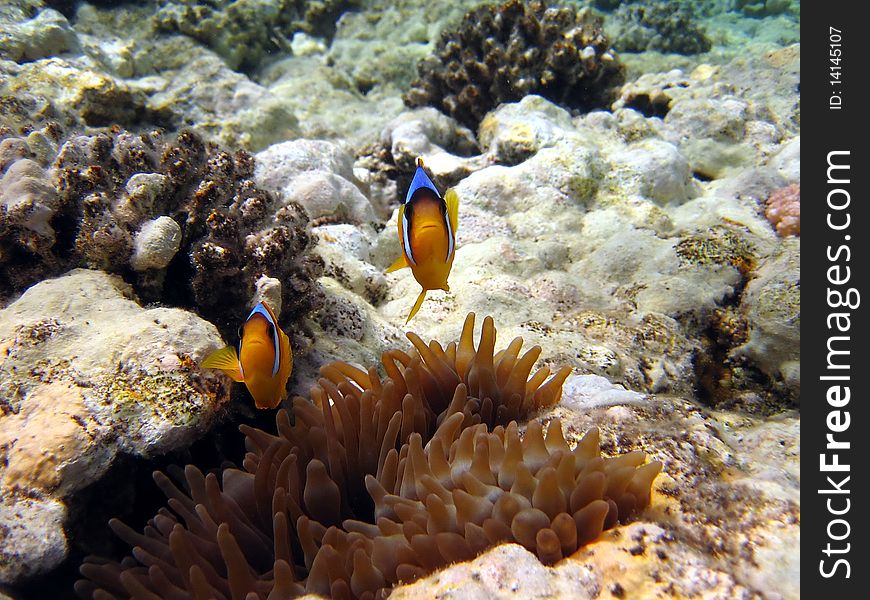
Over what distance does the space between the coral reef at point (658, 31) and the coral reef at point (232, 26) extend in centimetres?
575

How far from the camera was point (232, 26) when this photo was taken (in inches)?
288

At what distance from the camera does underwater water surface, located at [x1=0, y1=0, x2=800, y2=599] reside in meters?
1.49

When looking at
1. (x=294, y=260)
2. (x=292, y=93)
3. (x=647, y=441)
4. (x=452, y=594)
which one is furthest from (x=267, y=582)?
(x=292, y=93)

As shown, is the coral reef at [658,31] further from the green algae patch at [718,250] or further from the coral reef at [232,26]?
the green algae patch at [718,250]

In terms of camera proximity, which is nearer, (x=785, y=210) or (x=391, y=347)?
(x=391, y=347)

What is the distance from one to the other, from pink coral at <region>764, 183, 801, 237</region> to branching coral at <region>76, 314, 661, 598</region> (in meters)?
3.14

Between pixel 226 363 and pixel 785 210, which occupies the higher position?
pixel 785 210

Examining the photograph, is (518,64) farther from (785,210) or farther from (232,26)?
(232,26)

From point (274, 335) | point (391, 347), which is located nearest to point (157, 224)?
point (274, 335)

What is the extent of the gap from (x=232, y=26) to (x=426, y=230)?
7.07 m

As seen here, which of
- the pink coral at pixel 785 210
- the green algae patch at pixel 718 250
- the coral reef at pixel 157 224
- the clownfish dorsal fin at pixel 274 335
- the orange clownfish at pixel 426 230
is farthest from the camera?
the pink coral at pixel 785 210

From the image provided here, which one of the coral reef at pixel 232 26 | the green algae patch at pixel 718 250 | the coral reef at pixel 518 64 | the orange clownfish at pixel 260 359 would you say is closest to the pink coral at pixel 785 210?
the green algae patch at pixel 718 250

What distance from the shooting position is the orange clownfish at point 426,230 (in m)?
1.80

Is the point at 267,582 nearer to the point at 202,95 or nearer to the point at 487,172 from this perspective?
the point at 487,172
